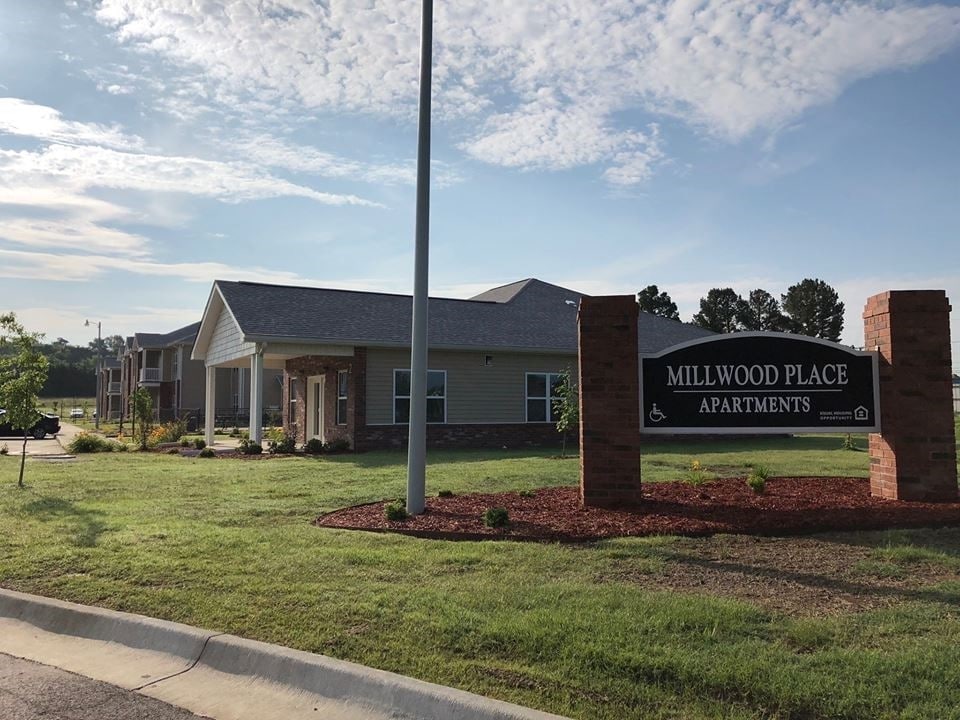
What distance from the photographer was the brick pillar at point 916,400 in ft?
28.8

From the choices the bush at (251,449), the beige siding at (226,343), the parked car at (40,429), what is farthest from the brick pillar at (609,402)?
the parked car at (40,429)

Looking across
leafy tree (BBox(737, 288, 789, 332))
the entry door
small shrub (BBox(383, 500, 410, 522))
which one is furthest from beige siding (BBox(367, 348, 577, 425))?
leafy tree (BBox(737, 288, 789, 332))

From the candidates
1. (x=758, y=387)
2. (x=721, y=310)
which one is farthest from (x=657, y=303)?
(x=758, y=387)

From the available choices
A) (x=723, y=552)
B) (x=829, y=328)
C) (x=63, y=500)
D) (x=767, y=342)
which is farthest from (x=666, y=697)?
(x=829, y=328)

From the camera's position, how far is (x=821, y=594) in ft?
17.6

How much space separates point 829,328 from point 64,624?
60303mm

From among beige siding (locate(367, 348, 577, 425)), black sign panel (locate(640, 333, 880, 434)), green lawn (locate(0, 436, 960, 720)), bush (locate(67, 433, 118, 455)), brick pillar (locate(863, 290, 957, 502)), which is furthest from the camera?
bush (locate(67, 433, 118, 455))

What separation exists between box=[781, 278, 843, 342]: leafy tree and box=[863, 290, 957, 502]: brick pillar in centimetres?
5249

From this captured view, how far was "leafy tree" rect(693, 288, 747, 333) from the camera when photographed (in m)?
65.5

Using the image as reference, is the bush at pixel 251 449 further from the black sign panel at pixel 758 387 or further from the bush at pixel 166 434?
the black sign panel at pixel 758 387

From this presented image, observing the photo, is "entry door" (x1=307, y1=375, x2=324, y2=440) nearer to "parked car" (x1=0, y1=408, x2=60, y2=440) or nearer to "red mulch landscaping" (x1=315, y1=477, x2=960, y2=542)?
"red mulch landscaping" (x1=315, y1=477, x2=960, y2=542)

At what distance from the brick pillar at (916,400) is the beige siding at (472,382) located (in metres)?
14.2

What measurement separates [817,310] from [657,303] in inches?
468

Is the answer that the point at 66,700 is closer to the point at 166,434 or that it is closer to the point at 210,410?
the point at 210,410
